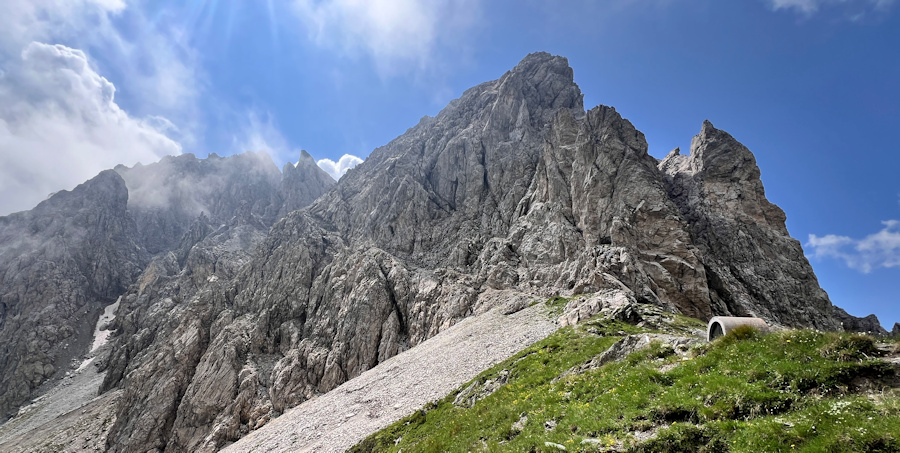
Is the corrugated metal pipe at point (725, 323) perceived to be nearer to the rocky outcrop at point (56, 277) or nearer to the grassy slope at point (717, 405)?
the grassy slope at point (717, 405)

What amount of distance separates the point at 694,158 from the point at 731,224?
22547 millimetres

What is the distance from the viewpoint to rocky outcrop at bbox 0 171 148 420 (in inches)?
4968

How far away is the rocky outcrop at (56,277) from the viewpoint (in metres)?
126

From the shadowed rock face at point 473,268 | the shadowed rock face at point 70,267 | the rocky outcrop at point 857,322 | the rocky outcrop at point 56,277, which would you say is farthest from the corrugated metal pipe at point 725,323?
the rocky outcrop at point 56,277

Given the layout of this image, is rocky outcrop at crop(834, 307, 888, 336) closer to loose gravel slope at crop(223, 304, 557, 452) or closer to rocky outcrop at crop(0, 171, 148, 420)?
loose gravel slope at crop(223, 304, 557, 452)

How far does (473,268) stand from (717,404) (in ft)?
251

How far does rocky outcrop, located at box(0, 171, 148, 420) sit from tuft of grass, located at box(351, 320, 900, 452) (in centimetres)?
17384

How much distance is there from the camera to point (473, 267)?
8812cm

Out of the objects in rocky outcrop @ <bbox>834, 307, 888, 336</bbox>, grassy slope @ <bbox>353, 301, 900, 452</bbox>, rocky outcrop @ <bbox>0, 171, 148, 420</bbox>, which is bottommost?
rocky outcrop @ <bbox>834, 307, 888, 336</bbox>

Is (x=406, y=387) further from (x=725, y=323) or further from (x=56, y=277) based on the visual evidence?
(x=56, y=277)

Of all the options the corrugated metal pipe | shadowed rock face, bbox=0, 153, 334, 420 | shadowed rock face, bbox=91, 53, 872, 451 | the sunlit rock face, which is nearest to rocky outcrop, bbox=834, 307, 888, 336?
the sunlit rock face

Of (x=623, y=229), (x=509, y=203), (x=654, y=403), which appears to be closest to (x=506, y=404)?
(x=654, y=403)

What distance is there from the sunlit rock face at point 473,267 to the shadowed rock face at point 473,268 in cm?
38

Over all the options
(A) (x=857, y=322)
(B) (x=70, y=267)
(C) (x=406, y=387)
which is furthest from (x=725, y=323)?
(B) (x=70, y=267)
